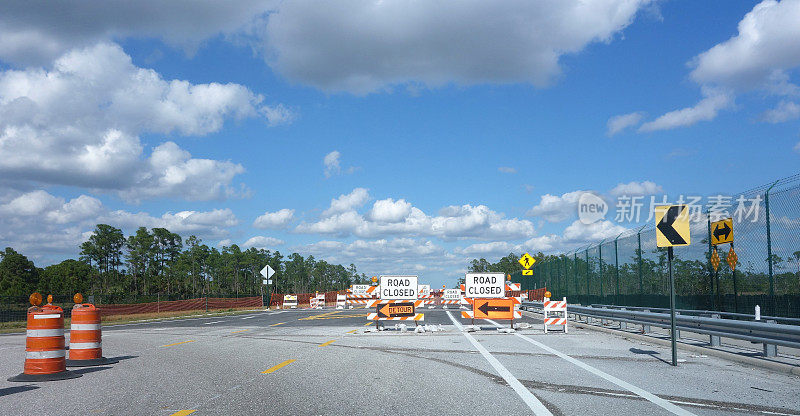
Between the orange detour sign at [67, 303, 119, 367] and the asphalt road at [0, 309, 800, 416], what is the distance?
0.55m

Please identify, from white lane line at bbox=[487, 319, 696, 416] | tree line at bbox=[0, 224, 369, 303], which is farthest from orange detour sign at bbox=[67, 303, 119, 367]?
tree line at bbox=[0, 224, 369, 303]

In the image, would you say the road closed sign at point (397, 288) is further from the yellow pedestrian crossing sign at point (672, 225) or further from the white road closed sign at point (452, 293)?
the white road closed sign at point (452, 293)

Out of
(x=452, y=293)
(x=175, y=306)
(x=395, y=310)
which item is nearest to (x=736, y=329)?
(x=395, y=310)

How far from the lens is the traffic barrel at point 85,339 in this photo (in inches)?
492

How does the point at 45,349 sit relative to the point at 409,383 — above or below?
above

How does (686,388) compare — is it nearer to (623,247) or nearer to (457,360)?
(457,360)

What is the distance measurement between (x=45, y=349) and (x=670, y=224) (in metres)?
11.5

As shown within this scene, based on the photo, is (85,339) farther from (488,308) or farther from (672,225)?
(488,308)

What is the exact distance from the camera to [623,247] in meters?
26.8

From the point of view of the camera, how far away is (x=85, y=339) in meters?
12.6

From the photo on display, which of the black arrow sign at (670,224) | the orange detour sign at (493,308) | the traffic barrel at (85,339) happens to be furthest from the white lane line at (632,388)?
the traffic barrel at (85,339)

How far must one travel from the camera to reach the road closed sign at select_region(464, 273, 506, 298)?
21625mm

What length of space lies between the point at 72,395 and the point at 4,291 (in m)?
115

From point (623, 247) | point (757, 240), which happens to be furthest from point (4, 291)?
point (757, 240)
